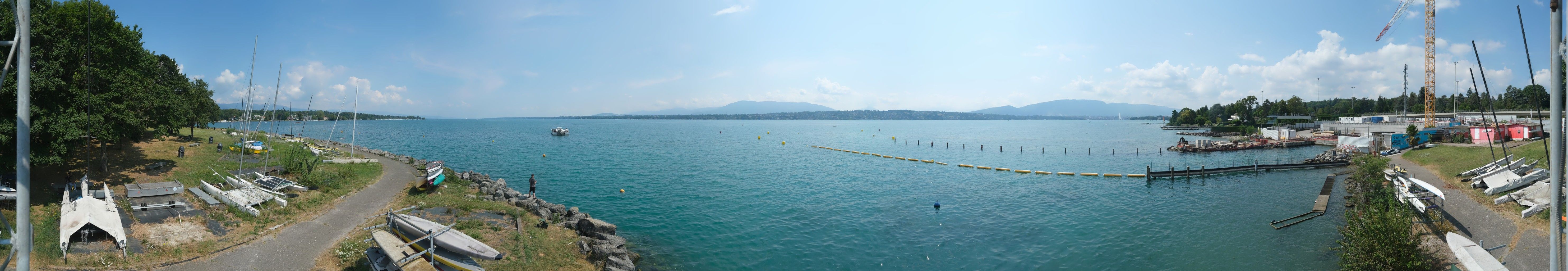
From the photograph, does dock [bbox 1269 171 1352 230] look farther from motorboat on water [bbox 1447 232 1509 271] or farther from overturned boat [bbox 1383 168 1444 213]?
motorboat on water [bbox 1447 232 1509 271]

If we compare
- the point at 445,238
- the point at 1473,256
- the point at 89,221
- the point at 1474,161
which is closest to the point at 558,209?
the point at 445,238

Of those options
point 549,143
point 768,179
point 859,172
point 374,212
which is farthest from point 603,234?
point 549,143

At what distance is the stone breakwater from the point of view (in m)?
17.1

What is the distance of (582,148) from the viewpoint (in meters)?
70.4

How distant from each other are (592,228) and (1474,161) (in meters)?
43.4

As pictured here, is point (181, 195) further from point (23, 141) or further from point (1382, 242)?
point (1382, 242)

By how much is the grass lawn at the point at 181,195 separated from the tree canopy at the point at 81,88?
1.41 m

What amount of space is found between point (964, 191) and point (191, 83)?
62975mm

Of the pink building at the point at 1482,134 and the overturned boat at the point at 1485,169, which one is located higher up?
the pink building at the point at 1482,134

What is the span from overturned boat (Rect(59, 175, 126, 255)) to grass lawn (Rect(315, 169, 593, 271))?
4603 millimetres

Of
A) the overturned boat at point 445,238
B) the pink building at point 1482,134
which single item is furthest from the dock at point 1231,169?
the overturned boat at point 445,238

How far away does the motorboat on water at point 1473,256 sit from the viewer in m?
14.1

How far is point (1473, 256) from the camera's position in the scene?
1440cm

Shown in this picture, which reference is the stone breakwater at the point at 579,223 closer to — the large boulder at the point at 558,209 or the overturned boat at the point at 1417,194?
the large boulder at the point at 558,209
